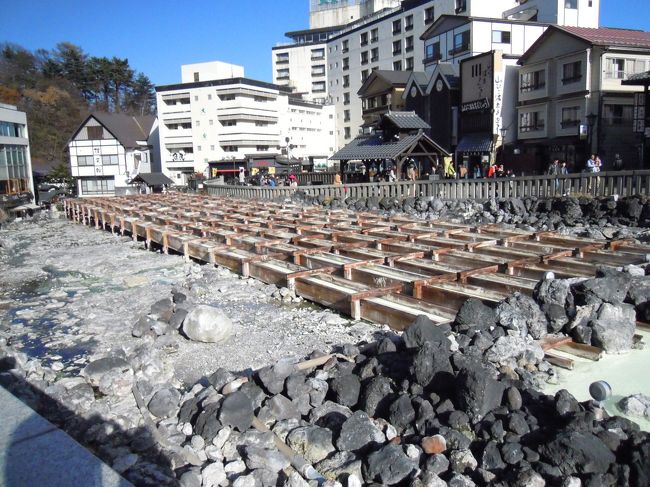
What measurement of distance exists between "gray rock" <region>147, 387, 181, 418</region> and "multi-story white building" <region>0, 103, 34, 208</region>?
97.5 ft

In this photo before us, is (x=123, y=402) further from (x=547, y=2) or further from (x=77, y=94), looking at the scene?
(x=77, y=94)

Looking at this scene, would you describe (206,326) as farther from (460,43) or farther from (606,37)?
(460,43)

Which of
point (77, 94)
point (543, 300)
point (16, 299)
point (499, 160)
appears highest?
point (77, 94)

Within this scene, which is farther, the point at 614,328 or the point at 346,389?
the point at 614,328

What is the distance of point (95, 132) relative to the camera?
4938cm

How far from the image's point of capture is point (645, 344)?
617 cm

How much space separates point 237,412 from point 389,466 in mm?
1380

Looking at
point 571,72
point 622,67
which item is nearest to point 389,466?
point 622,67

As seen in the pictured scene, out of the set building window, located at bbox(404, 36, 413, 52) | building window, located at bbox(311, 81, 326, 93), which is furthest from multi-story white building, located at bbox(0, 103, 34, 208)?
building window, located at bbox(311, 81, 326, 93)

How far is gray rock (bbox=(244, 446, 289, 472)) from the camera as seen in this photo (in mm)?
3893

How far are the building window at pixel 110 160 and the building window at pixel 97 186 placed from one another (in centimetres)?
150

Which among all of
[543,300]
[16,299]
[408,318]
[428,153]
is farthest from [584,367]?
[428,153]

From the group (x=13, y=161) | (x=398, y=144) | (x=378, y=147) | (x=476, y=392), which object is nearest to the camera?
(x=476, y=392)

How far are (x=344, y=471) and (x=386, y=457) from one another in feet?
1.13
